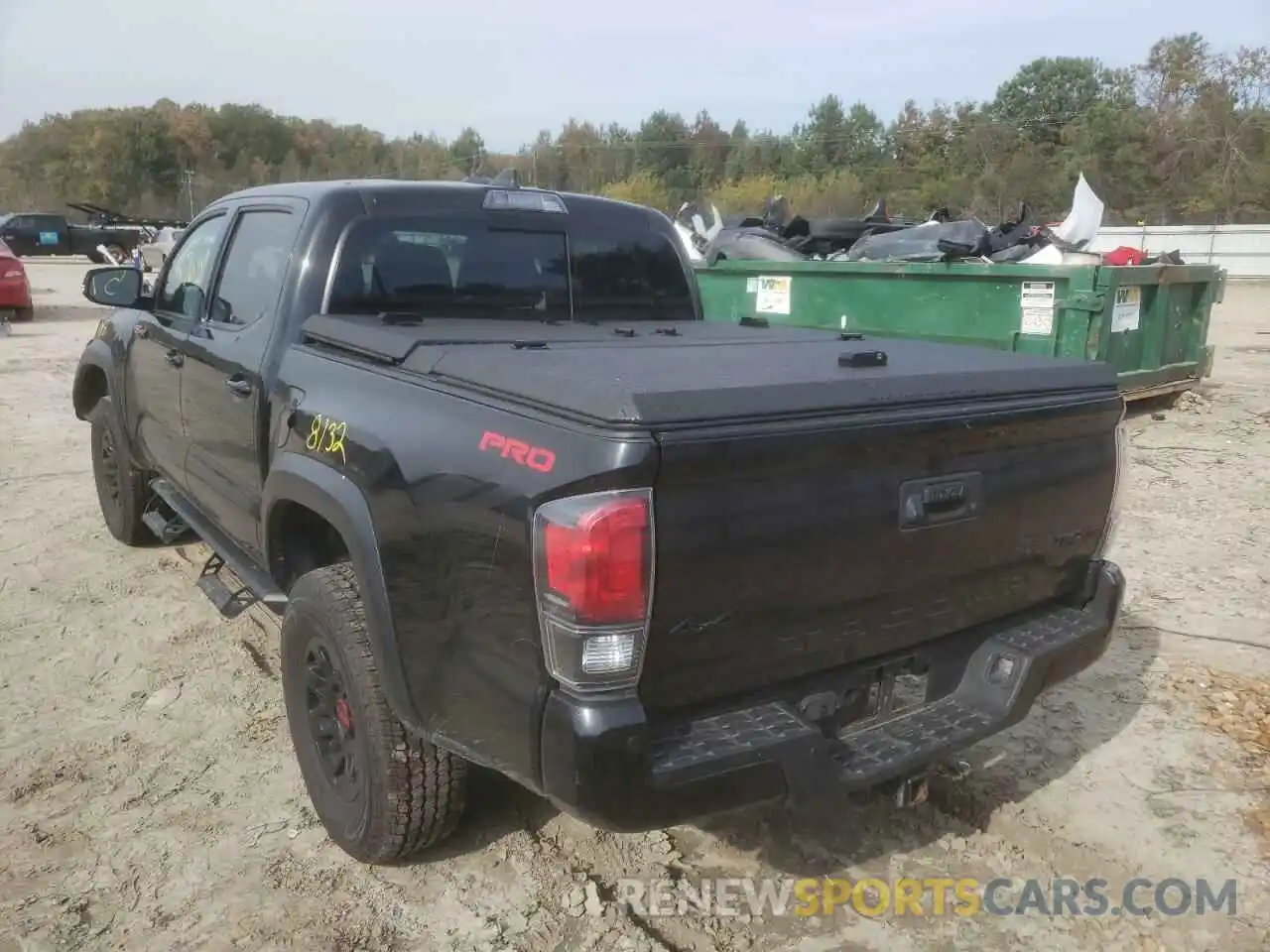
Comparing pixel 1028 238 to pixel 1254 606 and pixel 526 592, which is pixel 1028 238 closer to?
pixel 1254 606

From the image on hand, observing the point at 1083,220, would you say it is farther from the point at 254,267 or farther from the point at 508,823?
the point at 508,823

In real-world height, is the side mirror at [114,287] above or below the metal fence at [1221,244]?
above

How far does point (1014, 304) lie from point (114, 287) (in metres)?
6.19

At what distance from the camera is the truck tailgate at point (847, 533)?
212 cm

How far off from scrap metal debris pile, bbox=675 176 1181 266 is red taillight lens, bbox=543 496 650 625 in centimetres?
699

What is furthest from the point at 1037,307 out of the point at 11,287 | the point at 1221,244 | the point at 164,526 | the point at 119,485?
the point at 1221,244

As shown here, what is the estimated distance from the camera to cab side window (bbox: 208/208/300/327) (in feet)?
11.7

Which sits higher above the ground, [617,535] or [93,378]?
[617,535]

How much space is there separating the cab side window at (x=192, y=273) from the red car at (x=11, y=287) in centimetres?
1384

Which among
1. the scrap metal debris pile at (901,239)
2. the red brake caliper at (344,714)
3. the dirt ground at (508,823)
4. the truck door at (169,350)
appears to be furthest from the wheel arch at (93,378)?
the scrap metal debris pile at (901,239)

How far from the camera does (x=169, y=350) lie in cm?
429

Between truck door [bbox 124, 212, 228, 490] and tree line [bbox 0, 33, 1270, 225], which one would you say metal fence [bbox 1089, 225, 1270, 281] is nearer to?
tree line [bbox 0, 33, 1270, 225]

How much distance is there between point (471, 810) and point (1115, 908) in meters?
1.90

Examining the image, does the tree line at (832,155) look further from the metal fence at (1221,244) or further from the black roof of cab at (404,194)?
the black roof of cab at (404,194)
